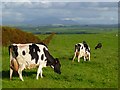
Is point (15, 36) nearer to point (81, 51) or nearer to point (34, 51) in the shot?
point (81, 51)

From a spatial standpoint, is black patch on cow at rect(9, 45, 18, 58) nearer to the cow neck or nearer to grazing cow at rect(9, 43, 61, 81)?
grazing cow at rect(9, 43, 61, 81)

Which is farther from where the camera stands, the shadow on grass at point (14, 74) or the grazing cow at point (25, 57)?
the shadow on grass at point (14, 74)

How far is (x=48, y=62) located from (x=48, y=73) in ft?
3.52

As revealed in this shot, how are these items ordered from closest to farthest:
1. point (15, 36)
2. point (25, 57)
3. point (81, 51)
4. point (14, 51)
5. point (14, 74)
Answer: point (25, 57) < point (14, 51) < point (14, 74) < point (81, 51) < point (15, 36)

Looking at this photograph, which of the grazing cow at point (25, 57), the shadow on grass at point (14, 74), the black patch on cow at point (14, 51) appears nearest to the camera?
the grazing cow at point (25, 57)

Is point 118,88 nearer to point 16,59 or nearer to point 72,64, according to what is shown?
point 16,59

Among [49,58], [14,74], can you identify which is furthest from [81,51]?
[14,74]

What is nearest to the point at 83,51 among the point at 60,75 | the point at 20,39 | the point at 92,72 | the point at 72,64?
the point at 72,64

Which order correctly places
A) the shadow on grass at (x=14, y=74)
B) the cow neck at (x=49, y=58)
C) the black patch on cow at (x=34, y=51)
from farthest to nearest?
1. the cow neck at (x=49, y=58)
2. the shadow on grass at (x=14, y=74)
3. the black patch on cow at (x=34, y=51)

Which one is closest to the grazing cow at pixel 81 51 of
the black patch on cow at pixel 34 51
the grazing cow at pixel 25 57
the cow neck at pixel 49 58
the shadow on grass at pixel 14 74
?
the cow neck at pixel 49 58

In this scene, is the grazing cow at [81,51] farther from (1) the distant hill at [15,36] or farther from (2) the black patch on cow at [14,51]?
(1) the distant hill at [15,36]

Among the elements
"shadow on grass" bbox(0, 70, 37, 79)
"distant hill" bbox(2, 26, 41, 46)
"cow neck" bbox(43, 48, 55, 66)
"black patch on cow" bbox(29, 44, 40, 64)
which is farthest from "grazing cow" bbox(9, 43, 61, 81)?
"distant hill" bbox(2, 26, 41, 46)

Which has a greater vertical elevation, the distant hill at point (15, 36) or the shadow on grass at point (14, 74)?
the distant hill at point (15, 36)

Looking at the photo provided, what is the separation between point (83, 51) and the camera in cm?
2897
